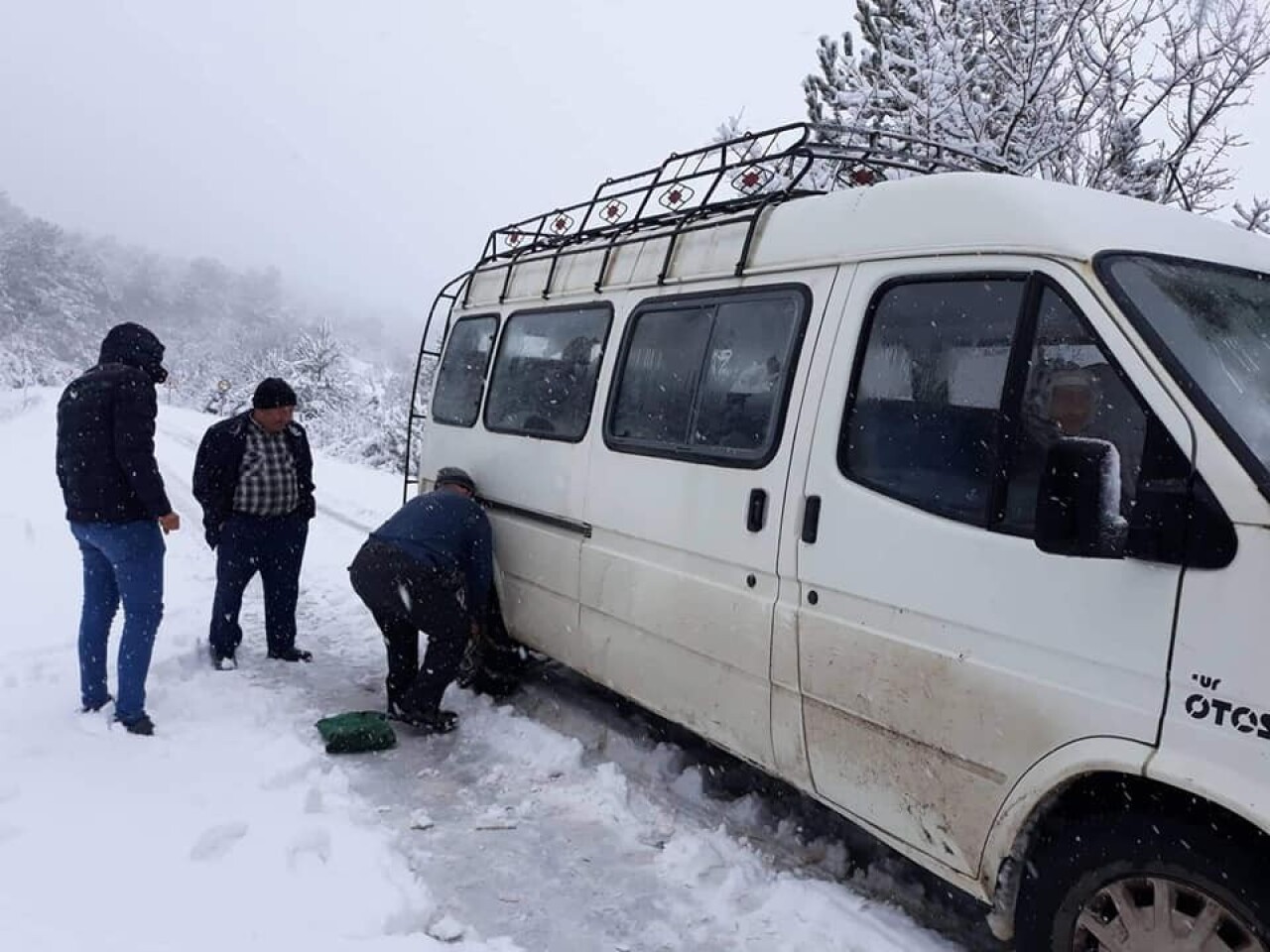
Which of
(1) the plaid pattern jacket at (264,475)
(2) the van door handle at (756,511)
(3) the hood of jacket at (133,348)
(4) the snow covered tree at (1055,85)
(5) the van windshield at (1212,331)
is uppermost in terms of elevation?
(4) the snow covered tree at (1055,85)

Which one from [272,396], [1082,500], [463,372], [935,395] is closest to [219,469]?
[272,396]

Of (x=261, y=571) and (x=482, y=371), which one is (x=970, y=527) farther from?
(x=261, y=571)

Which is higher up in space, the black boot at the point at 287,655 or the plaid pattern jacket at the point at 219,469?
the plaid pattern jacket at the point at 219,469

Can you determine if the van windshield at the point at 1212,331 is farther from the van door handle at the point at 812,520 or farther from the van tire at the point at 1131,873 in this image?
the van door handle at the point at 812,520

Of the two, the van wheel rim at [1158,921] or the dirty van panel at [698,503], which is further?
the dirty van panel at [698,503]

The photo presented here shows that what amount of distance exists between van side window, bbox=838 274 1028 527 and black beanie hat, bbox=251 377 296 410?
3873mm

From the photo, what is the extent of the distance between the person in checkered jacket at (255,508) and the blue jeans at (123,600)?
1101 mm

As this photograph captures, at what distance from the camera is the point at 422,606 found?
5.07 metres

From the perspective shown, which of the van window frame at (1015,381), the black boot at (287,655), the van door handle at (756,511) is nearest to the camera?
the van window frame at (1015,381)

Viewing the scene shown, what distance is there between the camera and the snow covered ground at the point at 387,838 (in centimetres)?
325

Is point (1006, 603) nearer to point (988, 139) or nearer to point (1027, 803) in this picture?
Result: point (1027, 803)

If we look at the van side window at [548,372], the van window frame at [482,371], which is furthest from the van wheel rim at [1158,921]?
the van window frame at [482,371]

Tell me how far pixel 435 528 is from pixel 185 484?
1163 centimetres

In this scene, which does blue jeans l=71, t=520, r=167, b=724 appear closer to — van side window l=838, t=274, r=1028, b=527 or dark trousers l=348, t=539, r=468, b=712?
dark trousers l=348, t=539, r=468, b=712
